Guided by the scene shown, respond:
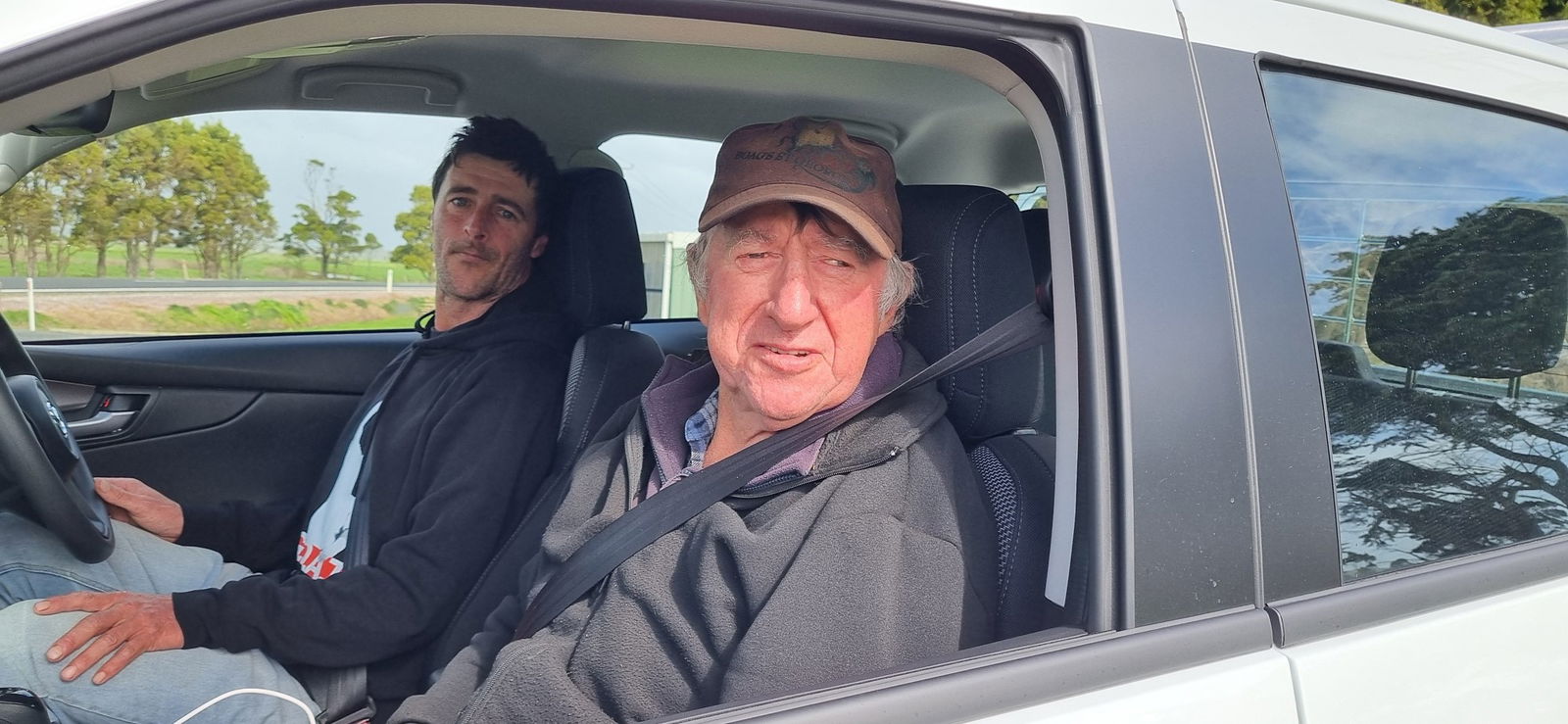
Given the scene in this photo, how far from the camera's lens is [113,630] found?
172cm

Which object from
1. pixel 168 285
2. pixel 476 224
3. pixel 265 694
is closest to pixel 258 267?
pixel 168 285

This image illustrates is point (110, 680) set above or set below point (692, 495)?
below

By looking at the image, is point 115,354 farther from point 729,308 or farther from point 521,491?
point 729,308

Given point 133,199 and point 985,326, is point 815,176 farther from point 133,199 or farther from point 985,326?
point 133,199

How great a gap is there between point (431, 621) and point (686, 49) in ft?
3.98

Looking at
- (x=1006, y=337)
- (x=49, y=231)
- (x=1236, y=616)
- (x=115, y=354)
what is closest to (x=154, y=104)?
(x=49, y=231)

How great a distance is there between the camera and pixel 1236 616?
107cm

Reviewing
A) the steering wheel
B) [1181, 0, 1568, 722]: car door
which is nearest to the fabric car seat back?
[1181, 0, 1568, 722]: car door

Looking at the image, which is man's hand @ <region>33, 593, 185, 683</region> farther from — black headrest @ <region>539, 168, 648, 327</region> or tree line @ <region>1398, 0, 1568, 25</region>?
tree line @ <region>1398, 0, 1568, 25</region>

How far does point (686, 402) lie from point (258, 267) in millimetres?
3438

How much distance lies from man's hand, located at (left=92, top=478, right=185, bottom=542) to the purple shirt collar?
1190mm

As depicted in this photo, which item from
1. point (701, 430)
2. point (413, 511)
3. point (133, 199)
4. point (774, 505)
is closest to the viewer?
point (774, 505)

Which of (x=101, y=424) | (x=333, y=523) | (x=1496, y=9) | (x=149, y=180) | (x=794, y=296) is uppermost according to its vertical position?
(x=1496, y=9)

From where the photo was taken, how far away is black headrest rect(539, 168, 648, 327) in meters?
2.55
